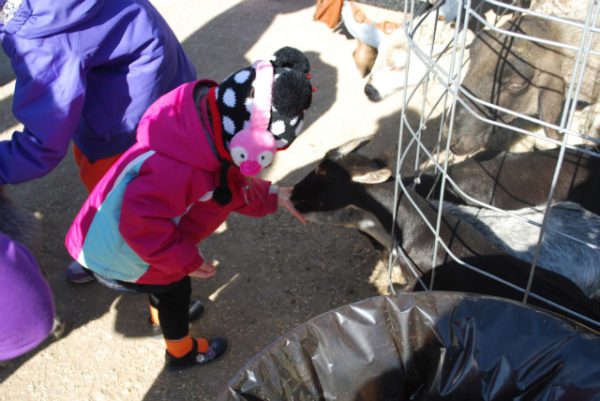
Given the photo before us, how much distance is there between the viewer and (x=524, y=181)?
4.05m

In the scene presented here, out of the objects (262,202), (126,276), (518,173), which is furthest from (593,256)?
(126,276)

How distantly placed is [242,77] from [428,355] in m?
1.31

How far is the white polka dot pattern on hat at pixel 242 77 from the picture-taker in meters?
2.53

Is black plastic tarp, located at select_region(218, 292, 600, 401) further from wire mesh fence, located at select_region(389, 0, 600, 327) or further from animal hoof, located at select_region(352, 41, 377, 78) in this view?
animal hoof, located at select_region(352, 41, 377, 78)

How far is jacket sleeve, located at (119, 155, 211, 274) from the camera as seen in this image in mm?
2549

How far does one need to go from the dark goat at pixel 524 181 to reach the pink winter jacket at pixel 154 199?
67.5 inches

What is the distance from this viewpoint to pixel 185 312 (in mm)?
3105

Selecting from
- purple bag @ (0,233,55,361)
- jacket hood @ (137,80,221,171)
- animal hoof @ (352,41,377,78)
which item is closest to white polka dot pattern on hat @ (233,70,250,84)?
jacket hood @ (137,80,221,171)

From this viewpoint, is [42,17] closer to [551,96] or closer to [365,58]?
[365,58]

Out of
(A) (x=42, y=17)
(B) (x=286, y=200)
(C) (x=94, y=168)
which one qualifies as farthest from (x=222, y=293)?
(A) (x=42, y=17)

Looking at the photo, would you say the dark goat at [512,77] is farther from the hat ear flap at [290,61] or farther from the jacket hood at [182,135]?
the jacket hood at [182,135]

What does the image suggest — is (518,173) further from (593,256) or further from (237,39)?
(237,39)

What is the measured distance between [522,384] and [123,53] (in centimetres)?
233

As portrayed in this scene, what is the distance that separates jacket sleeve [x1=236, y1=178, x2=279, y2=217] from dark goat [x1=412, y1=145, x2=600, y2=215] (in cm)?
104
